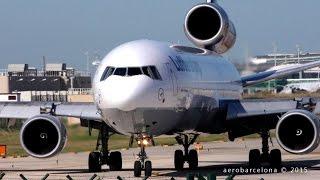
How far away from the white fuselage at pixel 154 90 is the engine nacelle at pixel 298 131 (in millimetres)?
3091

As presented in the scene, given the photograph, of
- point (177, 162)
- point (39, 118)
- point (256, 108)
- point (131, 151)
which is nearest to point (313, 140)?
point (256, 108)

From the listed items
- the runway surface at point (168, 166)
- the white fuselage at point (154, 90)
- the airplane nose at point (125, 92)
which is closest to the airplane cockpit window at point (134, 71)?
the white fuselage at point (154, 90)

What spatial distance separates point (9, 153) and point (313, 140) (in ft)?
85.5

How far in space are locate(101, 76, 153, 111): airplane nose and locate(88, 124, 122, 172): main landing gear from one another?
6359mm

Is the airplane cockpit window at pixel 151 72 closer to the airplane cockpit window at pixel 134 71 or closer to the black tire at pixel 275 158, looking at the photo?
the airplane cockpit window at pixel 134 71

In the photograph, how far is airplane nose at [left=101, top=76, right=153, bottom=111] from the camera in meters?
28.1

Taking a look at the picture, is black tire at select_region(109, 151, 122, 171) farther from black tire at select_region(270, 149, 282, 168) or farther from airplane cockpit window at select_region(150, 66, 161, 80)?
airplane cockpit window at select_region(150, 66, 161, 80)

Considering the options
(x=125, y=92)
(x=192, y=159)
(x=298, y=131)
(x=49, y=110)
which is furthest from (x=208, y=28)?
(x=125, y=92)

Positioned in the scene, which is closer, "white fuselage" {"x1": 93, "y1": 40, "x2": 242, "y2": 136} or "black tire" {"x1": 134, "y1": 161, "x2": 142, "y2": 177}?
"white fuselage" {"x1": 93, "y1": 40, "x2": 242, "y2": 136}

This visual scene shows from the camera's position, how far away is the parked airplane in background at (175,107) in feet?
95.1

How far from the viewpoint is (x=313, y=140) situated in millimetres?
31562

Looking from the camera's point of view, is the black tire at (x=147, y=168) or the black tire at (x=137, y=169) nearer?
the black tire at (x=147, y=168)

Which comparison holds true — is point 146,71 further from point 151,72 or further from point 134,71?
point 134,71

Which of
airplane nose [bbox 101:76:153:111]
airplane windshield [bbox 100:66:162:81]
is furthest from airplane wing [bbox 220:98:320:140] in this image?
airplane nose [bbox 101:76:153:111]
